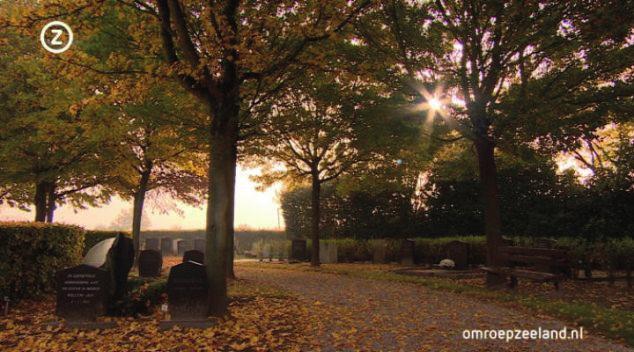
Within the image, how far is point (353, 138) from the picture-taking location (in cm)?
1680

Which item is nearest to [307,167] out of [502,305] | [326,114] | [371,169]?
[371,169]

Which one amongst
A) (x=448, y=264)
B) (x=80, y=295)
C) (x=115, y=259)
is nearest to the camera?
(x=80, y=295)

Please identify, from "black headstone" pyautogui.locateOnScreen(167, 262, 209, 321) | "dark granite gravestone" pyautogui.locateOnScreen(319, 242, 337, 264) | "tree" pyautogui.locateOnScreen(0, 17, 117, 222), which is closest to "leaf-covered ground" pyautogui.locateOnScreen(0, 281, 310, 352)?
"black headstone" pyautogui.locateOnScreen(167, 262, 209, 321)

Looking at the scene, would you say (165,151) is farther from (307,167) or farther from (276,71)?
(276,71)

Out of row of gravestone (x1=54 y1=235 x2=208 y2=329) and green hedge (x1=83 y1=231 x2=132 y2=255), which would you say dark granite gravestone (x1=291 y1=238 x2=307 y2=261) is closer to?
green hedge (x1=83 y1=231 x2=132 y2=255)

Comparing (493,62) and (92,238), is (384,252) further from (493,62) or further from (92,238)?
(92,238)

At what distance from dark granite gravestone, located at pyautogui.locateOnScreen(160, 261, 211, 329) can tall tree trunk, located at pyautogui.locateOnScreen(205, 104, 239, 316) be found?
249 millimetres

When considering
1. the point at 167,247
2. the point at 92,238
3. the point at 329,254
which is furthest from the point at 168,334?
the point at 167,247

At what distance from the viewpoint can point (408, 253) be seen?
20266 mm

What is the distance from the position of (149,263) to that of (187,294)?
27.3 feet

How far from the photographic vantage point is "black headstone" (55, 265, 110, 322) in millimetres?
7809

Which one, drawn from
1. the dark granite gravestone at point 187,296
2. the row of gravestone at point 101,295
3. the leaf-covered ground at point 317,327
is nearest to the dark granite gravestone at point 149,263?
the leaf-covered ground at point 317,327

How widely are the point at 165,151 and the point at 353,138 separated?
7.90 meters

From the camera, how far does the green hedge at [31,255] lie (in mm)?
9867
